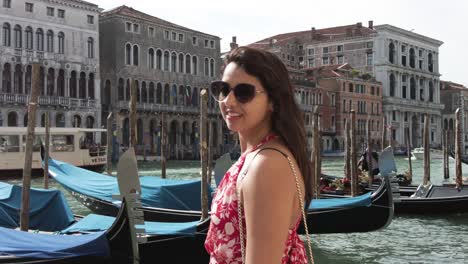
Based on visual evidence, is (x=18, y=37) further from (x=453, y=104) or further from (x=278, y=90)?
(x=453, y=104)

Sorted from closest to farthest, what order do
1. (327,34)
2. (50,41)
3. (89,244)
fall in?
(89,244)
(50,41)
(327,34)

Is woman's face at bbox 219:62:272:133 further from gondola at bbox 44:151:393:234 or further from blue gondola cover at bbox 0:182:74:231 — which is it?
gondola at bbox 44:151:393:234

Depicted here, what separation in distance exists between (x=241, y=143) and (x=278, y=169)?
215 millimetres

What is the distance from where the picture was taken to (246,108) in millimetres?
981

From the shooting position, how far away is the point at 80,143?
50.6 ft

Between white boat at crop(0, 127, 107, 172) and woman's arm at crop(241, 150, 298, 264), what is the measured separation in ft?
42.1

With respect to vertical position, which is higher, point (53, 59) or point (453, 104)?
Answer: point (53, 59)

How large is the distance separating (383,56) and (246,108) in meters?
35.1

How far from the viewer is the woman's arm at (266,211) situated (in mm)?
832

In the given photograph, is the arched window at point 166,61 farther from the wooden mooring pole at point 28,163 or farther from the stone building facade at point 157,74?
the wooden mooring pole at point 28,163

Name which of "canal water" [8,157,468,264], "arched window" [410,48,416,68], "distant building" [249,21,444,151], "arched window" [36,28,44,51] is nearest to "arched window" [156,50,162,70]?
→ "arched window" [36,28,44,51]

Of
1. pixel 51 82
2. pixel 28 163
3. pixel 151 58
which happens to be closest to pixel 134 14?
pixel 151 58

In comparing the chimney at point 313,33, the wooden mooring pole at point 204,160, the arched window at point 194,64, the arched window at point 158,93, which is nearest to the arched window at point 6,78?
the arched window at point 158,93

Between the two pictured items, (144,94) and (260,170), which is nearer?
(260,170)
